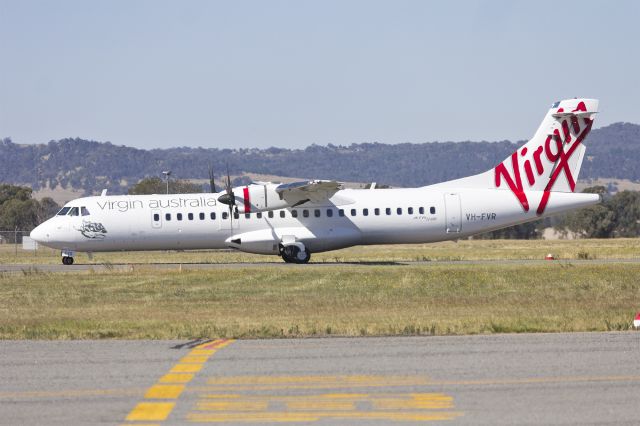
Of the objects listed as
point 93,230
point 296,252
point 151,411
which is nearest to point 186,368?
point 151,411

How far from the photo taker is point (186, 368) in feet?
42.8

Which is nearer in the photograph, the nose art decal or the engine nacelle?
the engine nacelle

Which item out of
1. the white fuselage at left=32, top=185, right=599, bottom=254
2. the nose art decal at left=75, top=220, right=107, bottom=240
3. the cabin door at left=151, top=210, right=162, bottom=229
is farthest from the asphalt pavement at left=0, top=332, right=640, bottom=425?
the nose art decal at left=75, top=220, right=107, bottom=240

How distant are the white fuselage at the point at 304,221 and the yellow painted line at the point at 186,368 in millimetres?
26061

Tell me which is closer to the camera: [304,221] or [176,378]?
[176,378]

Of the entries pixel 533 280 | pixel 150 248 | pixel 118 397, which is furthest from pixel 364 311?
pixel 150 248

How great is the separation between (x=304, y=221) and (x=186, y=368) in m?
26.7

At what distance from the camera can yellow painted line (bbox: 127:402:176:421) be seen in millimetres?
10109

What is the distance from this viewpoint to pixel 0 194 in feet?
387

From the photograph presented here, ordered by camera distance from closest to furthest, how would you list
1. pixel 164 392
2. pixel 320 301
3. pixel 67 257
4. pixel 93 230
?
pixel 164 392 → pixel 320 301 → pixel 93 230 → pixel 67 257

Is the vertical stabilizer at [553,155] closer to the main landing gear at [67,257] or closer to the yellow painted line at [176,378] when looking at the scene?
the main landing gear at [67,257]

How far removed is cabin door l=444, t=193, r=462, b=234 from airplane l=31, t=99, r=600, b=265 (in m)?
0.04

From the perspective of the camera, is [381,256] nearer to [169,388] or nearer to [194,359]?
[194,359]

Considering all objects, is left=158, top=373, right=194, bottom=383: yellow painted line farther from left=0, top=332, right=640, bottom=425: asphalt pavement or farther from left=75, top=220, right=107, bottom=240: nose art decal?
left=75, top=220, right=107, bottom=240: nose art decal
